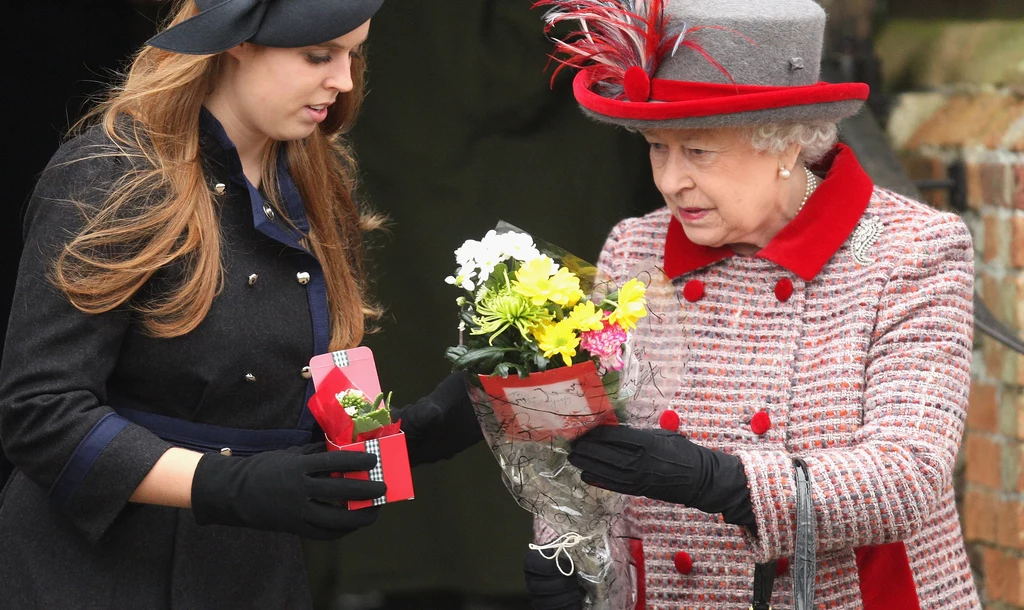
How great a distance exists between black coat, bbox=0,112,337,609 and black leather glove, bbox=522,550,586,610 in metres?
0.44

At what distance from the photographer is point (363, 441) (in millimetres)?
1982

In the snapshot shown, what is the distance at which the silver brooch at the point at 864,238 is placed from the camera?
217 cm

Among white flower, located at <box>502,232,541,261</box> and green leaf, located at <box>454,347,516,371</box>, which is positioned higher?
white flower, located at <box>502,232,541,261</box>

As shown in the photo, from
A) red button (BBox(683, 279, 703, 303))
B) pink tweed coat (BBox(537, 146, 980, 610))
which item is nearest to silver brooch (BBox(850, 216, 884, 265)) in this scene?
pink tweed coat (BBox(537, 146, 980, 610))

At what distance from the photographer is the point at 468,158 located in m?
3.47

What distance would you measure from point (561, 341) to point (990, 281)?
208 cm

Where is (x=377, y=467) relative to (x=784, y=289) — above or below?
below

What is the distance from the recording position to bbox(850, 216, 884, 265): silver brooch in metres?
2.17

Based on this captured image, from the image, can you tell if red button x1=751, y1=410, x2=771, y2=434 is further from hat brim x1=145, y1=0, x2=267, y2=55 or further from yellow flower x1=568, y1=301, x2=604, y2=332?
hat brim x1=145, y1=0, x2=267, y2=55

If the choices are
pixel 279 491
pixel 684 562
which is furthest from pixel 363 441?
pixel 684 562

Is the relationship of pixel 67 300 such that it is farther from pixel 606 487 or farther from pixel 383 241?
pixel 383 241

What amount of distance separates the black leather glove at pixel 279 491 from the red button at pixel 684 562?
61 cm

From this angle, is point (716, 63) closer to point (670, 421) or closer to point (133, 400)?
point (670, 421)

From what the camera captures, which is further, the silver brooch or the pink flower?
the silver brooch
